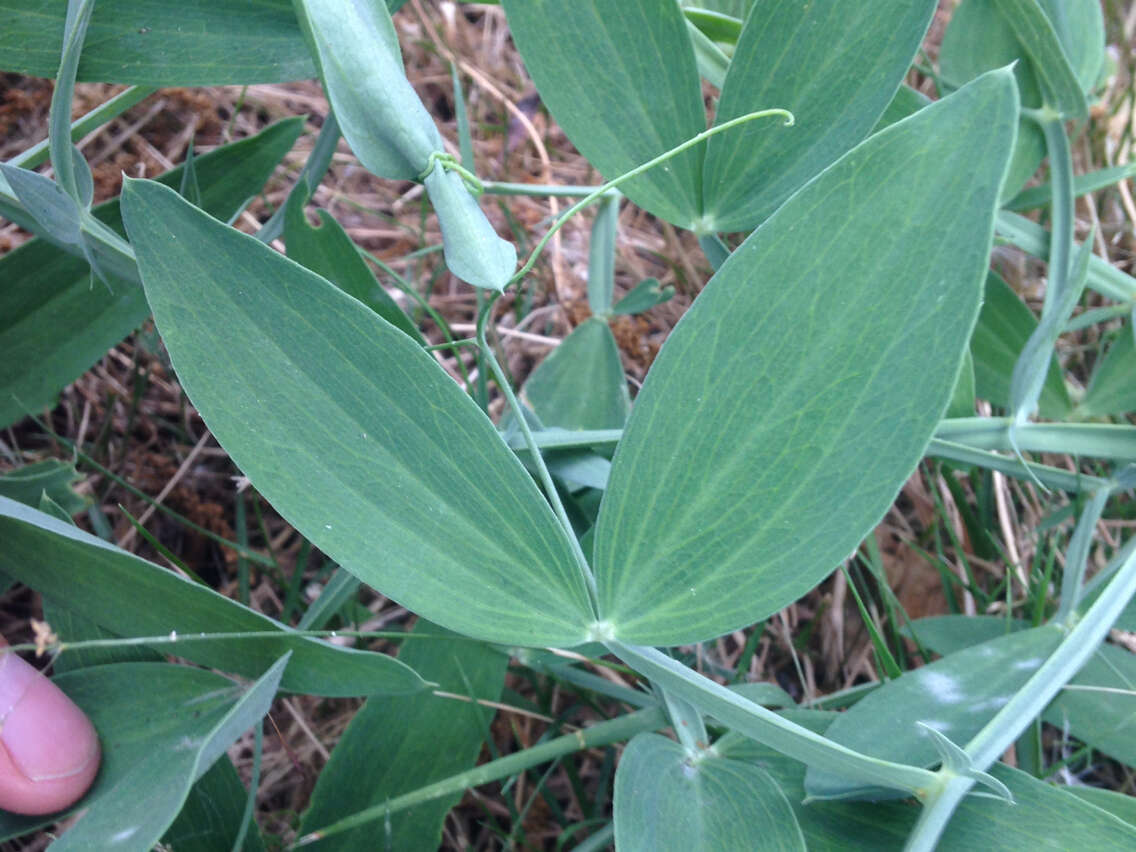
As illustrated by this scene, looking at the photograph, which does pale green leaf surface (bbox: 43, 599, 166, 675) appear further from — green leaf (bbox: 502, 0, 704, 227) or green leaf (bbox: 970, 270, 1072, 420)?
green leaf (bbox: 970, 270, 1072, 420)

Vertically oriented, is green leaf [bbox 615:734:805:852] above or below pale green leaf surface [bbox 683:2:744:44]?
below

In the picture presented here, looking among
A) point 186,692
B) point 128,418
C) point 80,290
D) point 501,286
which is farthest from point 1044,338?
point 128,418

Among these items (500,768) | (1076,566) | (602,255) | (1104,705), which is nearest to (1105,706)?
(1104,705)

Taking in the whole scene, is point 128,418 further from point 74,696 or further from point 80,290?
point 74,696

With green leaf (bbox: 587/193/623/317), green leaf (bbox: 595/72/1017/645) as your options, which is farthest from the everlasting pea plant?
green leaf (bbox: 587/193/623/317)

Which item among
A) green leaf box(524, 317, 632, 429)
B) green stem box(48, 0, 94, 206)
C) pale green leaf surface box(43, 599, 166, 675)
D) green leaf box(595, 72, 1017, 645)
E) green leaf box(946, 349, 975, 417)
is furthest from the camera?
green leaf box(524, 317, 632, 429)

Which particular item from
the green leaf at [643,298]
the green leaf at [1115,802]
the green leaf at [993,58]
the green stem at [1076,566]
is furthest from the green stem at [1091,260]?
the green leaf at [1115,802]
